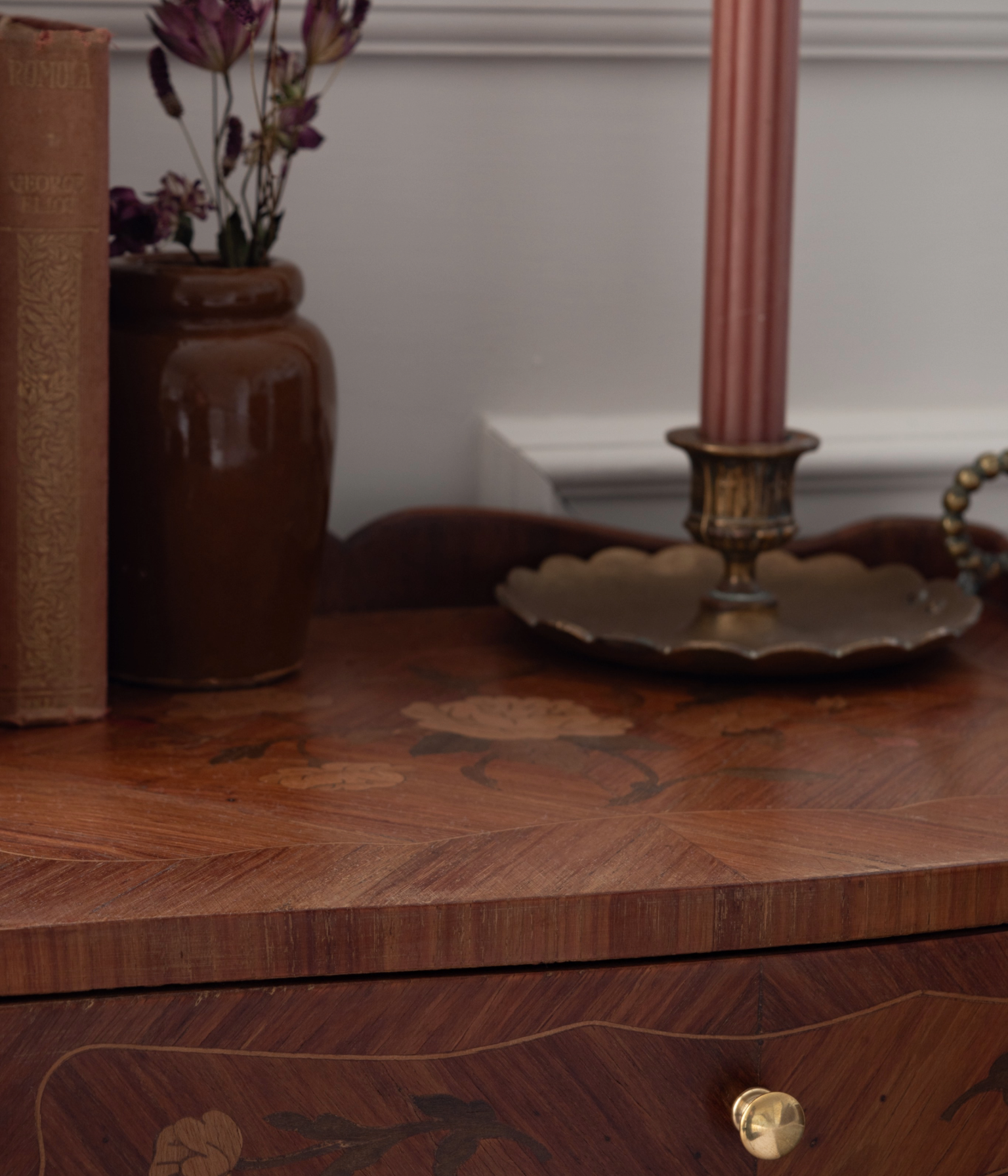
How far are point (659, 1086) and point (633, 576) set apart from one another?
32cm

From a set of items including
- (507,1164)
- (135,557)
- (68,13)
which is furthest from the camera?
(68,13)

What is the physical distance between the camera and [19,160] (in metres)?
0.46

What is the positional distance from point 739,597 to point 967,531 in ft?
0.45

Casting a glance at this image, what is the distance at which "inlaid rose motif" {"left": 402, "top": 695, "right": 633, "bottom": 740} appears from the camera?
1.69 feet

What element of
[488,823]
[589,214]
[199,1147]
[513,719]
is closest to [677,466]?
[589,214]

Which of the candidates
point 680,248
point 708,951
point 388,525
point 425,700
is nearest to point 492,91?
point 680,248

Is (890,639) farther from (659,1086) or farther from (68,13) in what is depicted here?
(68,13)

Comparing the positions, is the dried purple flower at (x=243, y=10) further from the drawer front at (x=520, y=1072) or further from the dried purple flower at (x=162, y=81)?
the drawer front at (x=520, y=1072)

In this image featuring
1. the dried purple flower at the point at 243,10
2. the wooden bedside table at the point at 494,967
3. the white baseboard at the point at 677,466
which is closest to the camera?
the wooden bedside table at the point at 494,967

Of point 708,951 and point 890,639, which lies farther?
point 890,639

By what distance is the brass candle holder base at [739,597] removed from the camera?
56 cm

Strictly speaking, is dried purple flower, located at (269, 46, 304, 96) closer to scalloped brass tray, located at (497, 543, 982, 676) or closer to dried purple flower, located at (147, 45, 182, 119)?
dried purple flower, located at (147, 45, 182, 119)

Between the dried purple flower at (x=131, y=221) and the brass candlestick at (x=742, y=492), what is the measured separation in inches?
9.3

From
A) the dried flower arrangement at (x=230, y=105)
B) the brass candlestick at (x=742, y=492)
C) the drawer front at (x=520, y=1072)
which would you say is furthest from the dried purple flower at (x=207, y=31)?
the drawer front at (x=520, y=1072)
